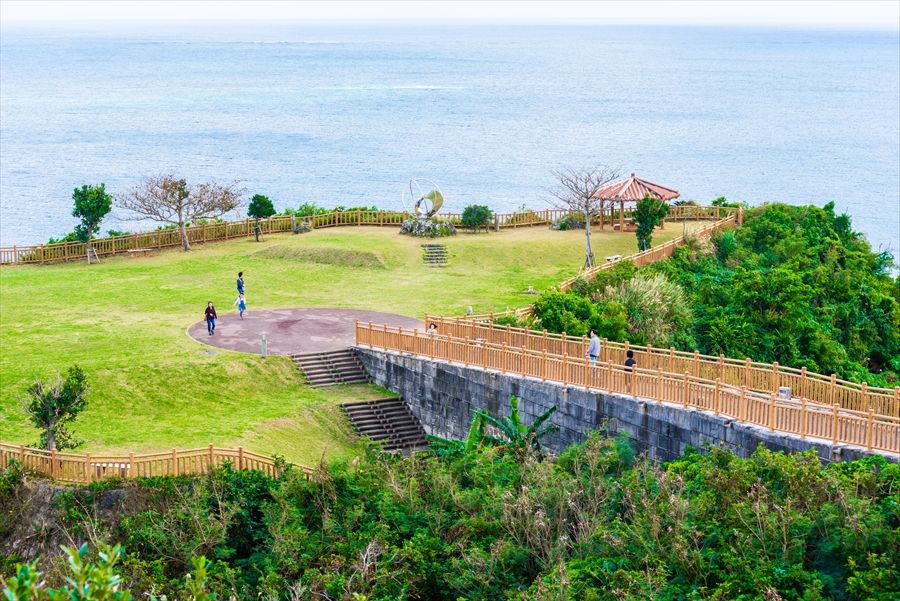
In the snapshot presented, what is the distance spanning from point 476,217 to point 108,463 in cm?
2799

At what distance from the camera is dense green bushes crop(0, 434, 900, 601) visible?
63.8 ft

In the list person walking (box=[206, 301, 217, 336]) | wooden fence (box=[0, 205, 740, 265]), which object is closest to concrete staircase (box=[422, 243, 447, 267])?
wooden fence (box=[0, 205, 740, 265])

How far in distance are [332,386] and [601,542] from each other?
43.5 feet

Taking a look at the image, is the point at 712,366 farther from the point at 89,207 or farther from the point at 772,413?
the point at 89,207

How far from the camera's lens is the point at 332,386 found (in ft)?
108

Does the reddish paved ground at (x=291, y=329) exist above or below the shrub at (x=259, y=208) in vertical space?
below

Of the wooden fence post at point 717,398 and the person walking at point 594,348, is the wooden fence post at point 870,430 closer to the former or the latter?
the wooden fence post at point 717,398

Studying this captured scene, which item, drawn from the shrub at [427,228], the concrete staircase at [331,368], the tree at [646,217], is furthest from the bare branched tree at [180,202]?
the tree at [646,217]

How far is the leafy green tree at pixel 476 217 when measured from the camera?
50.4 meters

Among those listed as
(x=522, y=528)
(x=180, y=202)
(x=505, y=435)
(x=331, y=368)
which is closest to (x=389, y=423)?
(x=331, y=368)

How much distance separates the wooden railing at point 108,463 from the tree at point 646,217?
26078 mm

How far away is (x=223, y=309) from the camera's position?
38625 mm

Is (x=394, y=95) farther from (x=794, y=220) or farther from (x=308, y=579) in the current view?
(x=308, y=579)

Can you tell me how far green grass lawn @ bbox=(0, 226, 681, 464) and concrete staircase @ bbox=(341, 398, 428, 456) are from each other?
471 millimetres
